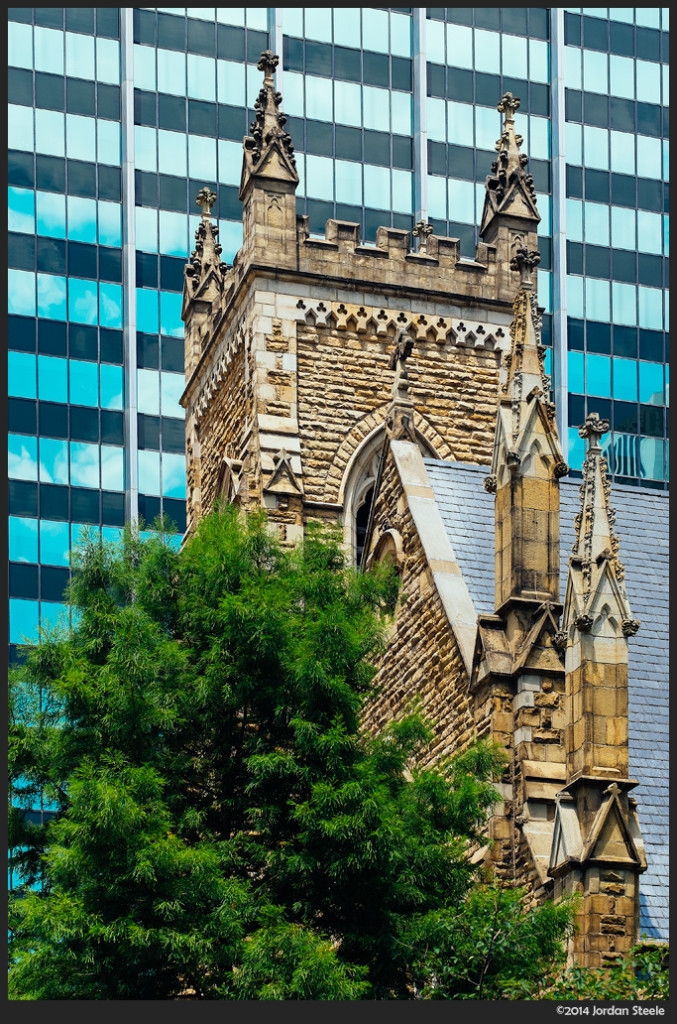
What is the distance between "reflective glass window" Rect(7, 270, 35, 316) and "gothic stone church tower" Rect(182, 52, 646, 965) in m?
19.3

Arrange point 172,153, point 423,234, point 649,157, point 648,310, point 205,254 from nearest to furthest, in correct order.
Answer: point 423,234 < point 205,254 < point 172,153 < point 648,310 < point 649,157

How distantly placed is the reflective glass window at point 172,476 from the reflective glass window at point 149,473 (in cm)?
18

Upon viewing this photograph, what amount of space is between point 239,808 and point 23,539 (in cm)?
3654

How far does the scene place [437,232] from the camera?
61344 millimetres

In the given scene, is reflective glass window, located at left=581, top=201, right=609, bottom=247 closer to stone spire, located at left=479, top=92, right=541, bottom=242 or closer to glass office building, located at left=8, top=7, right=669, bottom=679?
glass office building, located at left=8, top=7, right=669, bottom=679

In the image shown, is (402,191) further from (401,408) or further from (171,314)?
(401,408)

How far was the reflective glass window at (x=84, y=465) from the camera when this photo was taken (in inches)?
2313

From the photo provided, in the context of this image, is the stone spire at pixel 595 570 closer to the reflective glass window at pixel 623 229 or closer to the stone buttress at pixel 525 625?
the stone buttress at pixel 525 625

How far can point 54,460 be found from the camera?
58.6 metres

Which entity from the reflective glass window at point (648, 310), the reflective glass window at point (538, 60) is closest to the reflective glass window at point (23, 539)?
the reflective glass window at point (648, 310)

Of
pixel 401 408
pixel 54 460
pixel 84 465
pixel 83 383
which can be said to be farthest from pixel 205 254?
pixel 83 383

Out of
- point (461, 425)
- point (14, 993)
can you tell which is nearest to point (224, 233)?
point (461, 425)

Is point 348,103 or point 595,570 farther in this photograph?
point 348,103

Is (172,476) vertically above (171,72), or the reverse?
(171,72)
